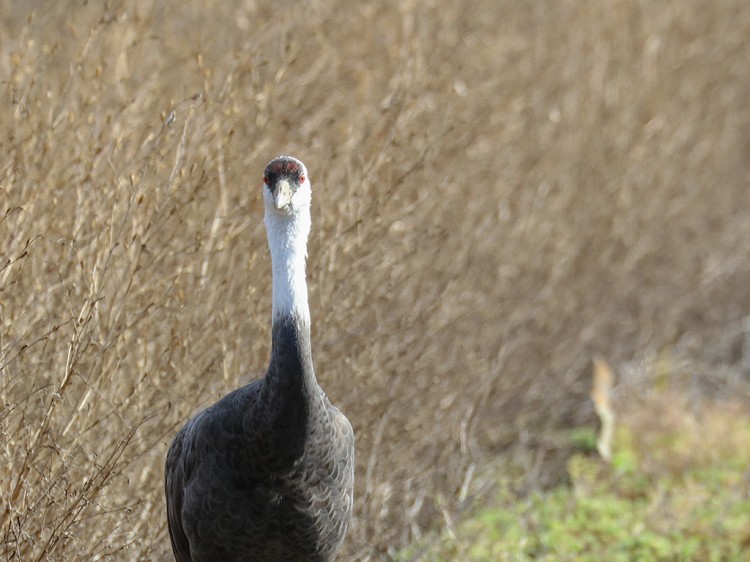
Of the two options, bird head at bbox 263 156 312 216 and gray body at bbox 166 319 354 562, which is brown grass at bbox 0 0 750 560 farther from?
bird head at bbox 263 156 312 216

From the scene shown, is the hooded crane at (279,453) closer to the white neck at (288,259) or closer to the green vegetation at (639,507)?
the white neck at (288,259)

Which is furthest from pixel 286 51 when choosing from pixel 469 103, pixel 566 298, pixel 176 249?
pixel 566 298

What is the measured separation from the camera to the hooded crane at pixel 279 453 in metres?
3.97

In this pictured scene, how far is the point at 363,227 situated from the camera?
17.0 ft

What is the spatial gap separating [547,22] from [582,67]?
37 centimetres

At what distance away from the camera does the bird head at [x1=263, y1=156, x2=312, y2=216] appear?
3906 millimetres

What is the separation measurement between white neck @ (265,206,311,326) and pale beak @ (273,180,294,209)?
0.22ft

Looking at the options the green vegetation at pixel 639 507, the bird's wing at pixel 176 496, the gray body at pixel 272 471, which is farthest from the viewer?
the green vegetation at pixel 639 507

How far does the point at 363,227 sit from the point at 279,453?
1.42 meters

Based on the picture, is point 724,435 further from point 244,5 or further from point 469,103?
point 244,5

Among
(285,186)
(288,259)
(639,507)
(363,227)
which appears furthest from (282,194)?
(639,507)

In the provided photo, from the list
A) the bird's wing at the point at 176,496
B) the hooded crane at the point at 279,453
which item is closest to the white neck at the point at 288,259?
the hooded crane at the point at 279,453

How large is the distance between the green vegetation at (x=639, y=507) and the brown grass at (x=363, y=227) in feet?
0.90

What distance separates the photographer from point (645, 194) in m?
8.59
